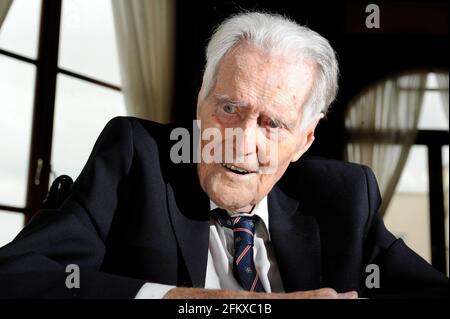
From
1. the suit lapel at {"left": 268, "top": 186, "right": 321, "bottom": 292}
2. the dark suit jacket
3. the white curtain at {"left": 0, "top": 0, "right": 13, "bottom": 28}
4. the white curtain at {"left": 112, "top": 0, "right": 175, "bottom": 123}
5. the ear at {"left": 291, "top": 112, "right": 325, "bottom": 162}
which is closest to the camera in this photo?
the dark suit jacket

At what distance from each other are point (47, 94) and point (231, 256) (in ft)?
10.1

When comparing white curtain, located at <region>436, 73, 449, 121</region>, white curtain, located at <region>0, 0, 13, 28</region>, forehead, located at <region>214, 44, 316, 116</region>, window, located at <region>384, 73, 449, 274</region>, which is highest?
white curtain, located at <region>0, 0, 13, 28</region>

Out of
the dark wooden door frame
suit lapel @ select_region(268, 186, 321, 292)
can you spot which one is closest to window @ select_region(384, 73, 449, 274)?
the dark wooden door frame

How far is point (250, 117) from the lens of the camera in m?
1.47

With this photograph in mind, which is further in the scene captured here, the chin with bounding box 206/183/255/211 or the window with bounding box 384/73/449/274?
the window with bounding box 384/73/449/274

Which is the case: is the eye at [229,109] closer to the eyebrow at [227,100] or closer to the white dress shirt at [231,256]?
the eyebrow at [227,100]

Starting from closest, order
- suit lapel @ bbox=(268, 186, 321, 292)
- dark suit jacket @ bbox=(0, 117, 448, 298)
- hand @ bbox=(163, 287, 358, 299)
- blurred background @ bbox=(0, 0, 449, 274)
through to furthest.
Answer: hand @ bbox=(163, 287, 358, 299) → dark suit jacket @ bbox=(0, 117, 448, 298) → suit lapel @ bbox=(268, 186, 321, 292) → blurred background @ bbox=(0, 0, 449, 274)

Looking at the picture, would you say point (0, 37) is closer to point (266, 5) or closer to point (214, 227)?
point (266, 5)

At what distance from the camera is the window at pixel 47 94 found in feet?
13.3

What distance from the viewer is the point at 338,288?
59.9 inches

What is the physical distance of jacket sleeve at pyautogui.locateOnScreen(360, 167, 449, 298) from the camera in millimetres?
1422

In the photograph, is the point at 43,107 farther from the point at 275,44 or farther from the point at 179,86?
the point at 275,44

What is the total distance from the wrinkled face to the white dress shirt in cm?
7

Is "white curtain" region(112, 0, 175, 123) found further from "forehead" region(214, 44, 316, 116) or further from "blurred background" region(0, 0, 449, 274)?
"forehead" region(214, 44, 316, 116)
